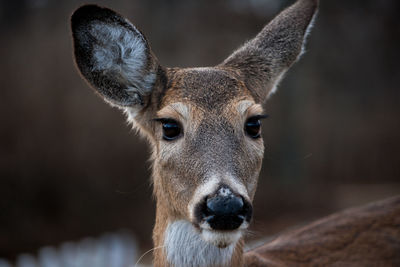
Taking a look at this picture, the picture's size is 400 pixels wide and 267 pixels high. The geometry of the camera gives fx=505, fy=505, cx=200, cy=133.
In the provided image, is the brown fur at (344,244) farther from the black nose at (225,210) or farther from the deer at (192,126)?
the black nose at (225,210)

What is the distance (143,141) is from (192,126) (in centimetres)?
1056

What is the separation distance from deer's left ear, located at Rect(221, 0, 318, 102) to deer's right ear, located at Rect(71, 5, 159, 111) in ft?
2.98

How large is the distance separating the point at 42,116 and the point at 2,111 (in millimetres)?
1152

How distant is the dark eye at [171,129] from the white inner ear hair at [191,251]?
0.69m

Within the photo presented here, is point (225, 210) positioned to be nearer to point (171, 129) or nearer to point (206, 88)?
point (171, 129)

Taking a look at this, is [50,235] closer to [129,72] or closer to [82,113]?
[82,113]

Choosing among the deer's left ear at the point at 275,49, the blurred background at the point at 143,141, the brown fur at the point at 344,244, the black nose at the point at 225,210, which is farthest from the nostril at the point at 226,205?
the blurred background at the point at 143,141

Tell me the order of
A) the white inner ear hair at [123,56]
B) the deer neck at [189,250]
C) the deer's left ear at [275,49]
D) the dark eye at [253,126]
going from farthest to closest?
the deer's left ear at [275,49] < the white inner ear hair at [123,56] < the dark eye at [253,126] < the deer neck at [189,250]

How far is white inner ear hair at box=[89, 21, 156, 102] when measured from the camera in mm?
4328

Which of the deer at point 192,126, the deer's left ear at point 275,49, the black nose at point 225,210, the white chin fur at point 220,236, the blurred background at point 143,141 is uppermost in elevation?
the blurred background at point 143,141

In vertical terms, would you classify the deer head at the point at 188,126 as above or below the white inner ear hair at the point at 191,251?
above

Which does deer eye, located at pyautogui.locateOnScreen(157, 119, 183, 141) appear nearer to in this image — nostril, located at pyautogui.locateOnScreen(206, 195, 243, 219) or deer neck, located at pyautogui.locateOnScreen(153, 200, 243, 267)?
deer neck, located at pyautogui.locateOnScreen(153, 200, 243, 267)

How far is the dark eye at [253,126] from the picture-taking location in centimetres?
418

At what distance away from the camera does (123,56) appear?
176 inches
